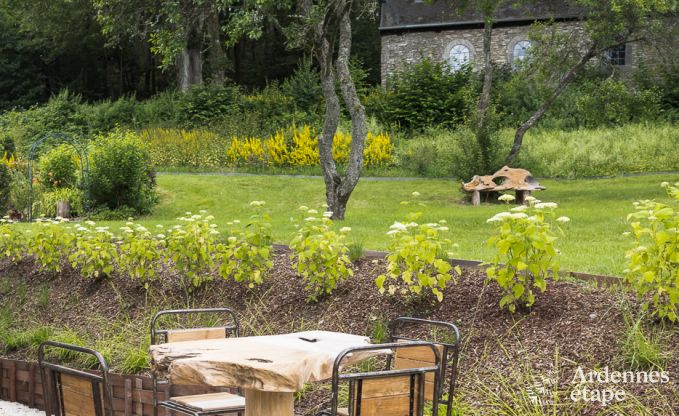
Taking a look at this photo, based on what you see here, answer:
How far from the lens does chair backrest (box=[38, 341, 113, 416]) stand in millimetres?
3982

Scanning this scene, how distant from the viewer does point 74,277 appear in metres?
9.87

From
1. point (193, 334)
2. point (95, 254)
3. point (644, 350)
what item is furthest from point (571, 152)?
point (193, 334)

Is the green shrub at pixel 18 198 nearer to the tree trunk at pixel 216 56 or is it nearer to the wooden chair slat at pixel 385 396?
the wooden chair slat at pixel 385 396

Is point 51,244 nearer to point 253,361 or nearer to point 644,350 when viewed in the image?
point 253,361

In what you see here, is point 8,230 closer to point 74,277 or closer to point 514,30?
point 74,277

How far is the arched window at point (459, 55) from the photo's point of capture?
35219mm

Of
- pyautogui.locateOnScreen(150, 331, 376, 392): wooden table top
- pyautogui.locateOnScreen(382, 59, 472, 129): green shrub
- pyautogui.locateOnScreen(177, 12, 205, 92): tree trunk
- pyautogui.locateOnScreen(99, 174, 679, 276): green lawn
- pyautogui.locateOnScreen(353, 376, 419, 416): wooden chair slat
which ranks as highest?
pyautogui.locateOnScreen(177, 12, 205, 92): tree trunk

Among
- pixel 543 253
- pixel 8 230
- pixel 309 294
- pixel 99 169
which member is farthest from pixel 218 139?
pixel 543 253

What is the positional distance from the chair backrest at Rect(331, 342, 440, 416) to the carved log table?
222 millimetres

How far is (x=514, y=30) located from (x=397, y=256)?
29268mm

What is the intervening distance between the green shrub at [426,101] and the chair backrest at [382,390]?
23773 mm

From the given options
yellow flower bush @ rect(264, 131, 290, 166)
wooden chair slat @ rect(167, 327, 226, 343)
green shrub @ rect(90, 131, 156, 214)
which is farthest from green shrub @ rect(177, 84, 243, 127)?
wooden chair slat @ rect(167, 327, 226, 343)

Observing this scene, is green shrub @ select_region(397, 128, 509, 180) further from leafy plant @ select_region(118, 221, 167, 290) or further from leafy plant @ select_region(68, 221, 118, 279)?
leafy plant @ select_region(118, 221, 167, 290)

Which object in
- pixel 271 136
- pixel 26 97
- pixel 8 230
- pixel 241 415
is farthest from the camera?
pixel 26 97
